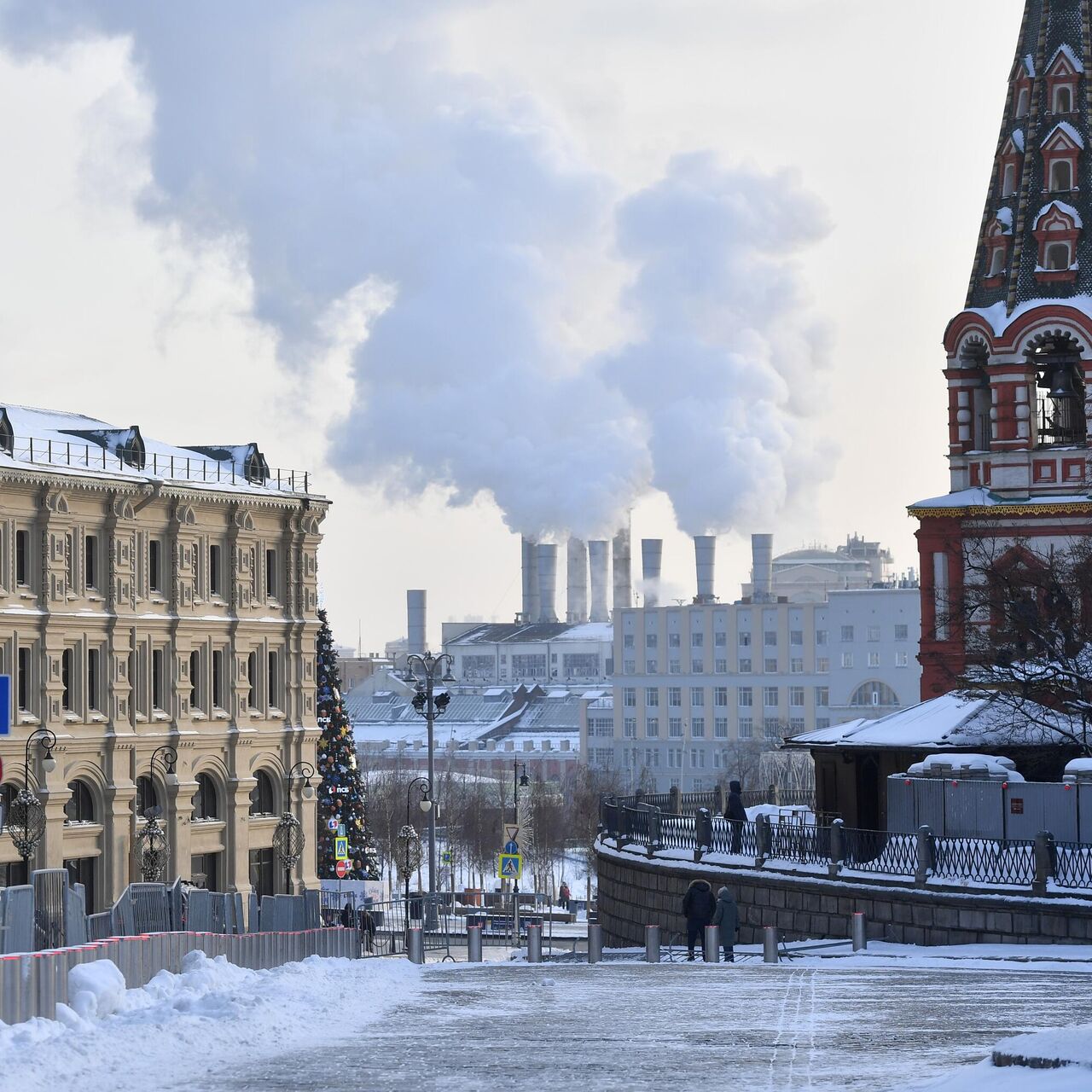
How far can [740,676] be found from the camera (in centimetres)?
16562

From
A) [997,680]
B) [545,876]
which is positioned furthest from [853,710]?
[997,680]

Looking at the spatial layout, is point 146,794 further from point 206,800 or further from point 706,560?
point 706,560

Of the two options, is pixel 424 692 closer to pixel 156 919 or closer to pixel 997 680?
pixel 997 680

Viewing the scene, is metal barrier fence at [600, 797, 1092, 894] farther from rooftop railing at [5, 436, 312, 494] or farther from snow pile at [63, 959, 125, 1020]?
rooftop railing at [5, 436, 312, 494]

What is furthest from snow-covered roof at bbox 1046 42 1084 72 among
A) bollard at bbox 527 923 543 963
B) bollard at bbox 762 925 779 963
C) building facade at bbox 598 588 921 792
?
building facade at bbox 598 588 921 792

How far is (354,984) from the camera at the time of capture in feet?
86.5

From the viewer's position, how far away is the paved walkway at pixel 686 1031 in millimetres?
19094

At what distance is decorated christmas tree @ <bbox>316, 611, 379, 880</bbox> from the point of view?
8206cm

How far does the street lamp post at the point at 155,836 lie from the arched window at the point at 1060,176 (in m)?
26.3

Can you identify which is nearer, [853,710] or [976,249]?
[976,249]

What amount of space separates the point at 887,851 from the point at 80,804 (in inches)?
A: 1464

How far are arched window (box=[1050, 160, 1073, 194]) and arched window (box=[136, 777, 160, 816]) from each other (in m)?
30.3

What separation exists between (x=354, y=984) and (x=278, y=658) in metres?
52.3

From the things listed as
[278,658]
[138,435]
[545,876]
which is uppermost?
[138,435]
